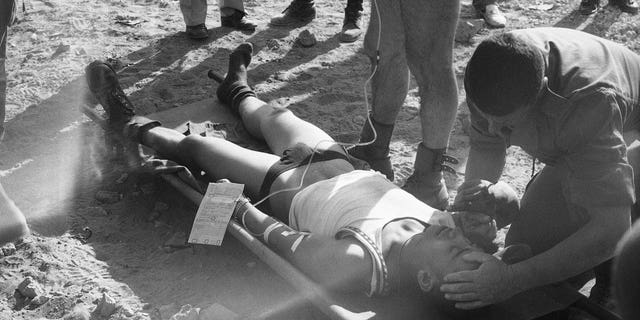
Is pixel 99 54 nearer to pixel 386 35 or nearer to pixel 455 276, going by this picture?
pixel 386 35

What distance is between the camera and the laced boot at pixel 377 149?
416cm

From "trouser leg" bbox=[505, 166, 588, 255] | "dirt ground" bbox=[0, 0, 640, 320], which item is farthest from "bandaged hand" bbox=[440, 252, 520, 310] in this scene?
"dirt ground" bbox=[0, 0, 640, 320]

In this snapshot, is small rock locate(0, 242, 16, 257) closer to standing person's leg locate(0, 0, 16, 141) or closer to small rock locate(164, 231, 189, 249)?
small rock locate(164, 231, 189, 249)

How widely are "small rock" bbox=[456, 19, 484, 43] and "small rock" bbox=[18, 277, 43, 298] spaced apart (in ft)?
12.5

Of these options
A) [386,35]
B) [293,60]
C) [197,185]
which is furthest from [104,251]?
[293,60]

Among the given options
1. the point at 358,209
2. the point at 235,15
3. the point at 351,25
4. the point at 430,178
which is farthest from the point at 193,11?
the point at 358,209

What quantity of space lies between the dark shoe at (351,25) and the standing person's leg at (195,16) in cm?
107

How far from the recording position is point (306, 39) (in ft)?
19.4

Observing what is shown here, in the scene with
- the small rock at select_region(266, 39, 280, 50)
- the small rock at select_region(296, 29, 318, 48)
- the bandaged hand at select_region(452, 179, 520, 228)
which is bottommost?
the small rock at select_region(266, 39, 280, 50)

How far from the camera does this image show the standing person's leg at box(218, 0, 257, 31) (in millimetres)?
6117

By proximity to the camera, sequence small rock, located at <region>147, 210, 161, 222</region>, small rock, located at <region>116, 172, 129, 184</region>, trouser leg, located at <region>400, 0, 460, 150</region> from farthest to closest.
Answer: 1. small rock, located at <region>116, 172, 129, 184</region>
2. small rock, located at <region>147, 210, 161, 222</region>
3. trouser leg, located at <region>400, 0, 460, 150</region>

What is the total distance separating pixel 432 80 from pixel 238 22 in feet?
9.00

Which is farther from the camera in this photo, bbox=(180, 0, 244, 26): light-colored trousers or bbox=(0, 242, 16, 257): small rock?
bbox=(180, 0, 244, 26): light-colored trousers

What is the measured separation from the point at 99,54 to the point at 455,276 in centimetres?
375
